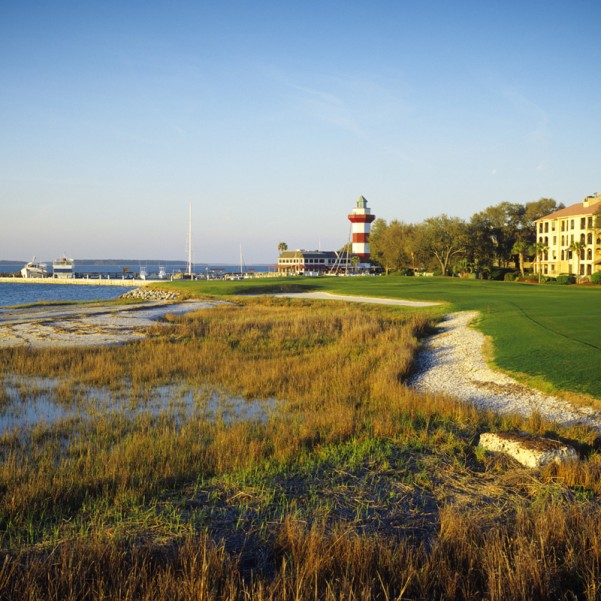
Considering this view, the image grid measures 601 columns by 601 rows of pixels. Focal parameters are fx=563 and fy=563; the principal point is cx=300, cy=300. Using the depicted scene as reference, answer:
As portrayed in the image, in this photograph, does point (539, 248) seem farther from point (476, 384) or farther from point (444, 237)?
point (476, 384)

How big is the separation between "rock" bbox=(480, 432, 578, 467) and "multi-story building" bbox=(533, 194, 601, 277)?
62760mm

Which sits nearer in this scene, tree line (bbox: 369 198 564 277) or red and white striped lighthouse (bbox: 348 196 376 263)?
tree line (bbox: 369 198 564 277)

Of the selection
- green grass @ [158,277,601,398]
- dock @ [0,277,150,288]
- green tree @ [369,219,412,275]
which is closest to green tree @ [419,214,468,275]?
green tree @ [369,219,412,275]

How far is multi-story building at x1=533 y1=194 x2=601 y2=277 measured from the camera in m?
69.5

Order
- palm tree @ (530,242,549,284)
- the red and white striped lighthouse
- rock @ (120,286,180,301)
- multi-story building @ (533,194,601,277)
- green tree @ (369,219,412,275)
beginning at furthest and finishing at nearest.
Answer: the red and white striped lighthouse → green tree @ (369,219,412,275) → palm tree @ (530,242,549,284) → multi-story building @ (533,194,601,277) → rock @ (120,286,180,301)

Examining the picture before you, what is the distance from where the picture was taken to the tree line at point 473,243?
8231 centimetres

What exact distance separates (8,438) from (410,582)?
24.8 ft

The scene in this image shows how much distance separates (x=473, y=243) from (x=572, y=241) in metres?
15.0

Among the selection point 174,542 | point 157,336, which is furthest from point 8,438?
point 157,336

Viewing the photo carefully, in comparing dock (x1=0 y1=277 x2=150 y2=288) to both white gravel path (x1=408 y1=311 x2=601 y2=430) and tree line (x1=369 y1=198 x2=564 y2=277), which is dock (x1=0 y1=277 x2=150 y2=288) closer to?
tree line (x1=369 y1=198 x2=564 y2=277)

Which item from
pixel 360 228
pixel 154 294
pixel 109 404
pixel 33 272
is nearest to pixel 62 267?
pixel 33 272

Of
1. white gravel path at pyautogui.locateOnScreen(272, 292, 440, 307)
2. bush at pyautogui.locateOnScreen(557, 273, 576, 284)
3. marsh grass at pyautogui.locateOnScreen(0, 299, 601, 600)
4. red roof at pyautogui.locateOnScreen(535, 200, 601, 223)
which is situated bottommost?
marsh grass at pyautogui.locateOnScreen(0, 299, 601, 600)

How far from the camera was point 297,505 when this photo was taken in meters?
6.89

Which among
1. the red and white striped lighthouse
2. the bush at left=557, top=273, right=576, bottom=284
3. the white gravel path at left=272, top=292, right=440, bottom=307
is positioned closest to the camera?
the white gravel path at left=272, top=292, right=440, bottom=307
